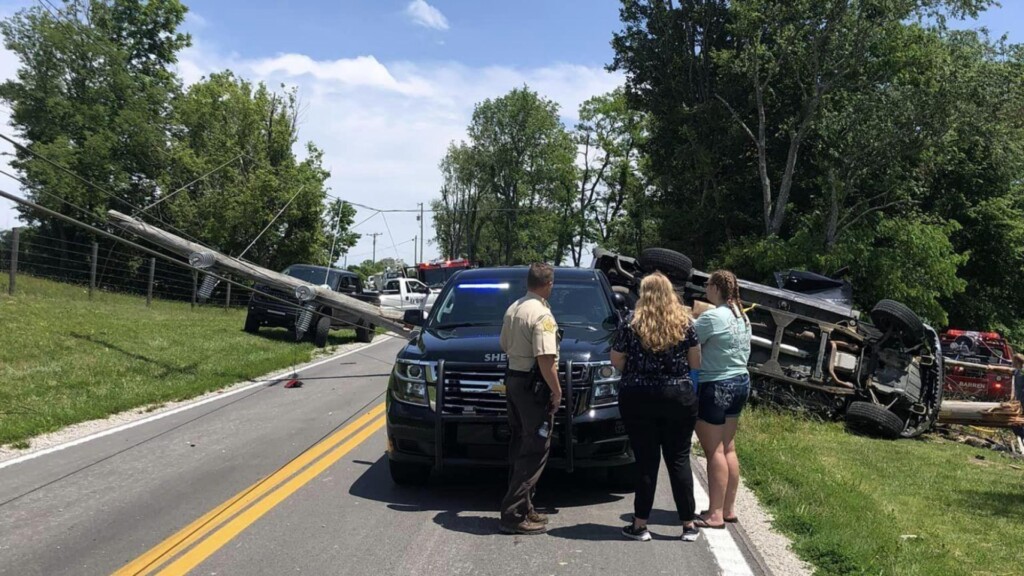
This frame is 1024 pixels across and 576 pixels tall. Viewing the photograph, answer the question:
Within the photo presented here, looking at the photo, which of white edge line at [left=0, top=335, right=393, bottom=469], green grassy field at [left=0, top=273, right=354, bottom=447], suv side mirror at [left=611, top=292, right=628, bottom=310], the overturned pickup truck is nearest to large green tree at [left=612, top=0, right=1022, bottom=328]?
the overturned pickup truck

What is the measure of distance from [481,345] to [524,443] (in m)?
1.03

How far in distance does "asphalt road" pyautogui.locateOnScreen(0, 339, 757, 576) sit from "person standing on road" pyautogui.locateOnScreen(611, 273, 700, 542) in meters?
0.38

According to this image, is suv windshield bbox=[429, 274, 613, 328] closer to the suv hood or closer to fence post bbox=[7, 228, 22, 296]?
the suv hood

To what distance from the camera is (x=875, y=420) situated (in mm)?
11516

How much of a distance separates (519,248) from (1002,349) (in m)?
55.9

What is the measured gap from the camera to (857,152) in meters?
25.9

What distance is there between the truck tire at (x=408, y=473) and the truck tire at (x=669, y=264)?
20.1 ft

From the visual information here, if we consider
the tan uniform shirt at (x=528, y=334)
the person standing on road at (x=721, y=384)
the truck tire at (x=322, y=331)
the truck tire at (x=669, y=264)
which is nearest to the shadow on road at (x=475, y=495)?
the person standing on road at (x=721, y=384)

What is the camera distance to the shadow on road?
5766 millimetres

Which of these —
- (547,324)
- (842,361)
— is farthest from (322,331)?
(547,324)

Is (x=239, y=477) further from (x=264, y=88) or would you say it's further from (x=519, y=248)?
(x=519, y=248)

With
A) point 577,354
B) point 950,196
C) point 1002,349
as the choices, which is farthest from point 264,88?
point 577,354

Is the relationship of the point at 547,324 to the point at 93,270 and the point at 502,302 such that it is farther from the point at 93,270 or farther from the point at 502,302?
the point at 93,270

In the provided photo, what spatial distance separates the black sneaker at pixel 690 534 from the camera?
5496mm
